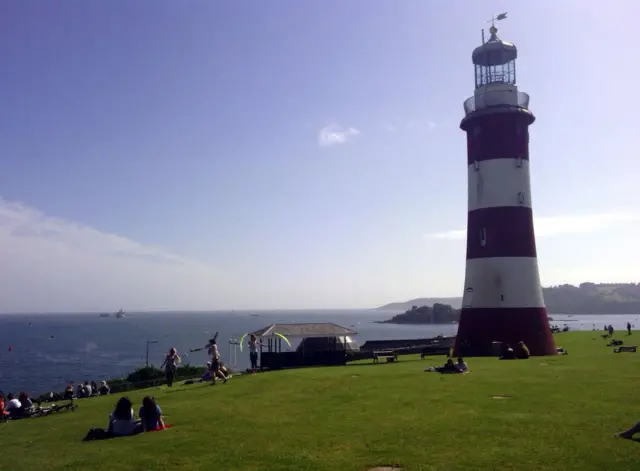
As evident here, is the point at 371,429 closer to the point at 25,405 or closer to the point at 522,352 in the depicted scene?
the point at 25,405

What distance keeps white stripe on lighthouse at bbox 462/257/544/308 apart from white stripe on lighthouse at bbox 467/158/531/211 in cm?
339

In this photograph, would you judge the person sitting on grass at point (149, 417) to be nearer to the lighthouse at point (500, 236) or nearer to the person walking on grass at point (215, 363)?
the person walking on grass at point (215, 363)

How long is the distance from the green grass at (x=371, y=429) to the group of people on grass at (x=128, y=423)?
0.48 meters

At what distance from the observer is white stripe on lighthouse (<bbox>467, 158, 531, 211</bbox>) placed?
3303 cm

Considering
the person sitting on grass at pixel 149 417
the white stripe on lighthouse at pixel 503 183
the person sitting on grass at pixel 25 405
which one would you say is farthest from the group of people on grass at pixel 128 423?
the white stripe on lighthouse at pixel 503 183

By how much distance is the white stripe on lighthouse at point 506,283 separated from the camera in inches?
1276

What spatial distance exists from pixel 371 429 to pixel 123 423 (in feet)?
20.1

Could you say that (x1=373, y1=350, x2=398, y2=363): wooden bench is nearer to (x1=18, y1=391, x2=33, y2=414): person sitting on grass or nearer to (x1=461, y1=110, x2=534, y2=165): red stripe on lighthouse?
(x1=461, y1=110, x2=534, y2=165): red stripe on lighthouse

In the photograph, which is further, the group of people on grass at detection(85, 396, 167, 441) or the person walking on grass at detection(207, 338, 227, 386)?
the person walking on grass at detection(207, 338, 227, 386)

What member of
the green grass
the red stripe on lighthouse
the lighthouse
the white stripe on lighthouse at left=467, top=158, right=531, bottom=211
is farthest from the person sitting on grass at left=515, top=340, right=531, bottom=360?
the red stripe on lighthouse

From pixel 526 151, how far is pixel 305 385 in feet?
70.1

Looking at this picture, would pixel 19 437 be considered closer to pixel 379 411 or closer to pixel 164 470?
pixel 164 470

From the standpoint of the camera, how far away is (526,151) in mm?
33969

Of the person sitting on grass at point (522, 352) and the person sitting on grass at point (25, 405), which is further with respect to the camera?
the person sitting on grass at point (522, 352)
